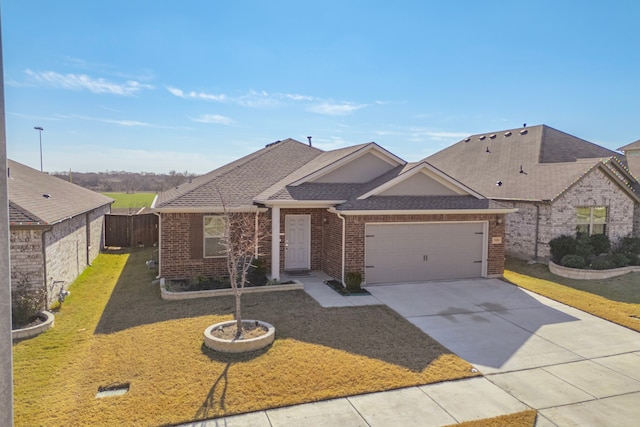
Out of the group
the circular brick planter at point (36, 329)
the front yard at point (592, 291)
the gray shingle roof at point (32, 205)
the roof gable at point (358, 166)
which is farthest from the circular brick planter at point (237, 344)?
the front yard at point (592, 291)

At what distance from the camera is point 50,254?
11.2 m

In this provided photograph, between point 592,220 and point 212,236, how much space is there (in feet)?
51.5

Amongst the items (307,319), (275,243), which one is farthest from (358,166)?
(307,319)

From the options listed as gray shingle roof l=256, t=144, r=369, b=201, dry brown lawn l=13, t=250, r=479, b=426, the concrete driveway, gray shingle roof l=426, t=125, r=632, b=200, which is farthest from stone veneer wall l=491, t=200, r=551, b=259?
dry brown lawn l=13, t=250, r=479, b=426

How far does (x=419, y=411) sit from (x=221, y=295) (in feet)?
24.6

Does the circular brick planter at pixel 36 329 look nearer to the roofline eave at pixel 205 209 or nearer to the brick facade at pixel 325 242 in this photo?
the brick facade at pixel 325 242

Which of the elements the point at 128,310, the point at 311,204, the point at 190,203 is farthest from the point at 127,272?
the point at 311,204

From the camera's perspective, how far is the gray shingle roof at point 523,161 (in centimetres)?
1856

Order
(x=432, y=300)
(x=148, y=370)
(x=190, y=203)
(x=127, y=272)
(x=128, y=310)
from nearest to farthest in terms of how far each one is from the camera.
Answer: (x=148, y=370)
(x=128, y=310)
(x=432, y=300)
(x=190, y=203)
(x=127, y=272)

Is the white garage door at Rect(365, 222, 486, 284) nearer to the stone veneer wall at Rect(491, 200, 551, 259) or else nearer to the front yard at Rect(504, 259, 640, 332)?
the front yard at Rect(504, 259, 640, 332)

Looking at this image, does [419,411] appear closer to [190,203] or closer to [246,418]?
[246,418]

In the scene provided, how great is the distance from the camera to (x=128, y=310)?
11297 millimetres

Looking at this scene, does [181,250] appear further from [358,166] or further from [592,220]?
[592,220]

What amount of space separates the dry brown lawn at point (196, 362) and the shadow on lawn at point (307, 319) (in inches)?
1.0
